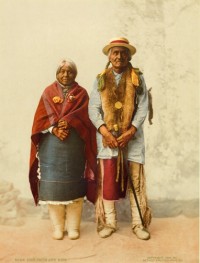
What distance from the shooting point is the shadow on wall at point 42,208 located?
10.5 feet

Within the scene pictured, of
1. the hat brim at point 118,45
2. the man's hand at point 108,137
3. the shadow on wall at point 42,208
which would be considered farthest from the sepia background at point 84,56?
the man's hand at point 108,137

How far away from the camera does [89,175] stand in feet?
10.2

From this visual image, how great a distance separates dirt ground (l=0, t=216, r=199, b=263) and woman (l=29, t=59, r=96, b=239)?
4.4 inches

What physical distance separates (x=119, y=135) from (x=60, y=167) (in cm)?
50

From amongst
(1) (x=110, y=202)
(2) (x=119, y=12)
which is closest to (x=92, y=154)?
(1) (x=110, y=202)

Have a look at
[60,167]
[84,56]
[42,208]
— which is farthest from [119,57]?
[42,208]

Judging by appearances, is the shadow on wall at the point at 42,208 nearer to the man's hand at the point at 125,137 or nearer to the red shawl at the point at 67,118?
the red shawl at the point at 67,118

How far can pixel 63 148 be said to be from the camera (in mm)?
2943

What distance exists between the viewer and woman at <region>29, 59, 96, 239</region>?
294cm

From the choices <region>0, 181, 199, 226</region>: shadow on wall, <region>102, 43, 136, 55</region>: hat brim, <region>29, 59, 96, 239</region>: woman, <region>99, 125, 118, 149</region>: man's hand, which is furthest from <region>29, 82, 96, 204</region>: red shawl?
<region>102, 43, 136, 55</region>: hat brim

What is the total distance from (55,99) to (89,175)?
65cm

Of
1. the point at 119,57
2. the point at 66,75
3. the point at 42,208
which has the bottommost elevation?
the point at 42,208

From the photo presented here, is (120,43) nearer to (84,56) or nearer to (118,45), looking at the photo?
(118,45)

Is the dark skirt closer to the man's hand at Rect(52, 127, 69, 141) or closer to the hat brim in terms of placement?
the man's hand at Rect(52, 127, 69, 141)
